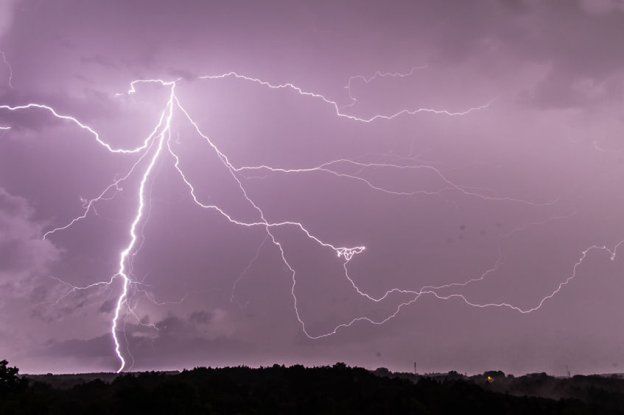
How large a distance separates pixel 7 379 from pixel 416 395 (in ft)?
57.1

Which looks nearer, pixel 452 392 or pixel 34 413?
pixel 34 413

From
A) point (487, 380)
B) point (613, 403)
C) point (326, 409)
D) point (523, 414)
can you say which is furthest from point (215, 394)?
point (487, 380)

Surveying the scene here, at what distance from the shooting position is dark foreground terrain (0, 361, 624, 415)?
21.1m

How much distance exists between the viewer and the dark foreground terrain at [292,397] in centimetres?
2111

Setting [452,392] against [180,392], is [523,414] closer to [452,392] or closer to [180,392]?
[452,392]

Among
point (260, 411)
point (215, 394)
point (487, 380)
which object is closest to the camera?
point (260, 411)

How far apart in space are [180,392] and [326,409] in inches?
239

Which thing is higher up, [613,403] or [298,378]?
[298,378]

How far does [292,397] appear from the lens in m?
28.5

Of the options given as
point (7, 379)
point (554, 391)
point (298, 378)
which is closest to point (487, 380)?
point (554, 391)

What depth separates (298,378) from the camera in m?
32.6

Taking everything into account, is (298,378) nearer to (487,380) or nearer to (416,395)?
(416,395)

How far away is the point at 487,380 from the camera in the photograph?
49.9 metres

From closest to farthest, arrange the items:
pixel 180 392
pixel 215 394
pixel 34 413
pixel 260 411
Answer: pixel 34 413
pixel 180 392
pixel 260 411
pixel 215 394
